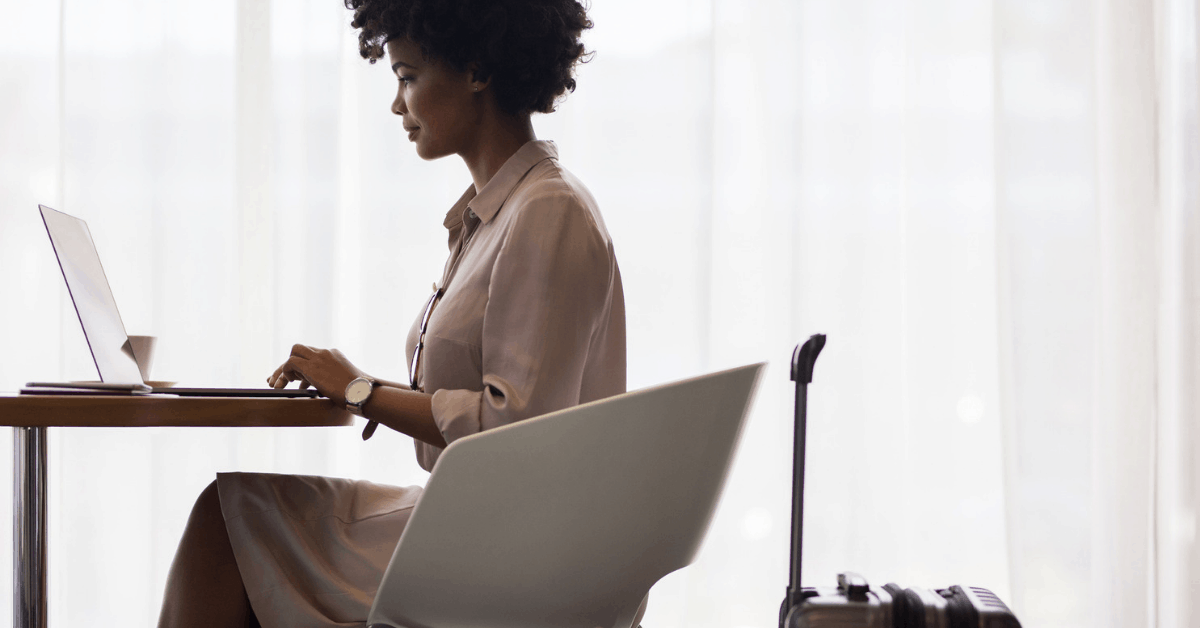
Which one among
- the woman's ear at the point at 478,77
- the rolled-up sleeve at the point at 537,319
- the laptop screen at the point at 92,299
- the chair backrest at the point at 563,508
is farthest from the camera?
the woman's ear at the point at 478,77

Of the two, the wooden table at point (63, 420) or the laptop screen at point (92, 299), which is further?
the laptop screen at point (92, 299)

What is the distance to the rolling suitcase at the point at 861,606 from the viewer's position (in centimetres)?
81

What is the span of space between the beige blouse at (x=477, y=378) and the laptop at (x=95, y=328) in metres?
0.13

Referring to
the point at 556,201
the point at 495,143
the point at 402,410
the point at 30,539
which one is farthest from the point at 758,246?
the point at 30,539

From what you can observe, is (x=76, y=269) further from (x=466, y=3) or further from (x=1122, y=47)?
(x=1122, y=47)

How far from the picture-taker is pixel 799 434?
799mm

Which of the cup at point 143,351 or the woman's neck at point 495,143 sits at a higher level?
the woman's neck at point 495,143

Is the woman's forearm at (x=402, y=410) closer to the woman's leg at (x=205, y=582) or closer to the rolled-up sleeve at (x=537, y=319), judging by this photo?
the rolled-up sleeve at (x=537, y=319)

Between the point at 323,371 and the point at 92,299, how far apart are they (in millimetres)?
372

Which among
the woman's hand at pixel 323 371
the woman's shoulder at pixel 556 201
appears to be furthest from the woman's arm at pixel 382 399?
the woman's shoulder at pixel 556 201

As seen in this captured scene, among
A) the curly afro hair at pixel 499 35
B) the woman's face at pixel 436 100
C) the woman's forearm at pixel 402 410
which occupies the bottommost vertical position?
the woman's forearm at pixel 402 410

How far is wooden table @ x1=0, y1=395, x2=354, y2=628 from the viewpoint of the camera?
782 millimetres

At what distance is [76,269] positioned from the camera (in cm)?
109

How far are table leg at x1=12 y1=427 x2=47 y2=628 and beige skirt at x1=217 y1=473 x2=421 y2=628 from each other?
0.23m
